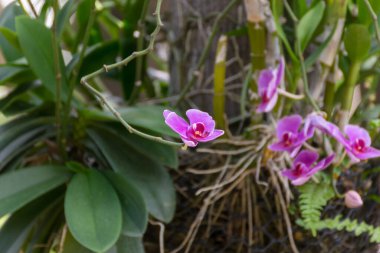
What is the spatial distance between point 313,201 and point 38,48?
0.43 meters

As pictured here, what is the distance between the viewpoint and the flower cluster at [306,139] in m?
0.70

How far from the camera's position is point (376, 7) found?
723 millimetres

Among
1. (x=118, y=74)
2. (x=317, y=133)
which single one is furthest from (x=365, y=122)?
(x=118, y=74)

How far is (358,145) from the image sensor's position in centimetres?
70

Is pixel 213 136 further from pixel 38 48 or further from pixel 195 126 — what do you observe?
pixel 38 48

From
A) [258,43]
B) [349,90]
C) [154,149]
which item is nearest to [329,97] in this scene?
[349,90]

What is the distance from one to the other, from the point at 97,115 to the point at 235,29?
1.07 feet

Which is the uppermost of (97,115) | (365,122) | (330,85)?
(97,115)

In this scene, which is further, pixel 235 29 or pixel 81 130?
pixel 235 29

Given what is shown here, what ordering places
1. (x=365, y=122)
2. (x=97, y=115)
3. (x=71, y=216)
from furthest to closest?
(x=365, y=122) → (x=97, y=115) → (x=71, y=216)

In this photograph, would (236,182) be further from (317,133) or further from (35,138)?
(35,138)

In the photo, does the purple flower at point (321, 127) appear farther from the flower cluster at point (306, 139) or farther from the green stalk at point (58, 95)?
the green stalk at point (58, 95)

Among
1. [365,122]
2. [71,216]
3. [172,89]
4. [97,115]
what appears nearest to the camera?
[71,216]

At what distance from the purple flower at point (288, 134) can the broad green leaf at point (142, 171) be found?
162 millimetres
